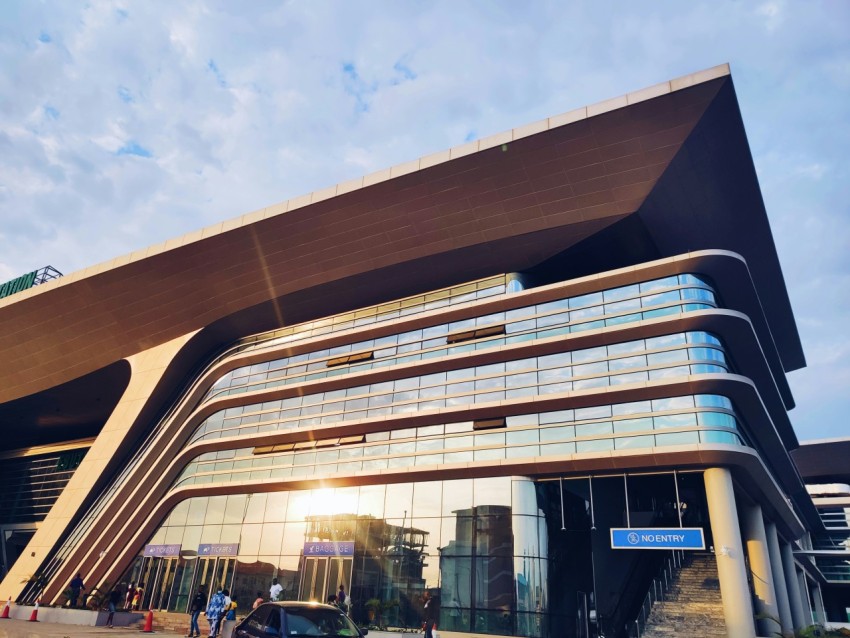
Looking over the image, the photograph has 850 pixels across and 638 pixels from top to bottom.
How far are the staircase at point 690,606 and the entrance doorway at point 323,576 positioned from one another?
44.4 feet

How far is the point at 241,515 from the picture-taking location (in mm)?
34000

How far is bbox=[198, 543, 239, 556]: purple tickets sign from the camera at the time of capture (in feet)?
109

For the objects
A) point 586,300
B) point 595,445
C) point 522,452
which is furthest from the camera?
point 586,300

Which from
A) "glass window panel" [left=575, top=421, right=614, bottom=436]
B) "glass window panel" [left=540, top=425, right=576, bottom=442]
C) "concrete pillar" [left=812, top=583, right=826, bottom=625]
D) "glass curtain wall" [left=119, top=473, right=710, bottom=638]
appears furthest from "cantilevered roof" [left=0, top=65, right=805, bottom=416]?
"concrete pillar" [left=812, top=583, right=826, bottom=625]

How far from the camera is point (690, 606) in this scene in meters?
24.8

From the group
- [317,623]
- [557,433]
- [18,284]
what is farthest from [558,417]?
[18,284]

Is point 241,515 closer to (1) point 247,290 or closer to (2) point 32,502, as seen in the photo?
(1) point 247,290

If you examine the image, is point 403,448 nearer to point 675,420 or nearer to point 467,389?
point 467,389

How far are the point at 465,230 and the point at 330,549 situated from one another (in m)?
17.3

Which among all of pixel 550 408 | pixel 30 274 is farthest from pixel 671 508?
pixel 30 274

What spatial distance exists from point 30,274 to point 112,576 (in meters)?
22.6

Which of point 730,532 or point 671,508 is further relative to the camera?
point 671,508

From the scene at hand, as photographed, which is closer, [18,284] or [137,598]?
[137,598]

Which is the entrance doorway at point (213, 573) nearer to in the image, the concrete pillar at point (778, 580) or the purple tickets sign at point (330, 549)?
the purple tickets sign at point (330, 549)
